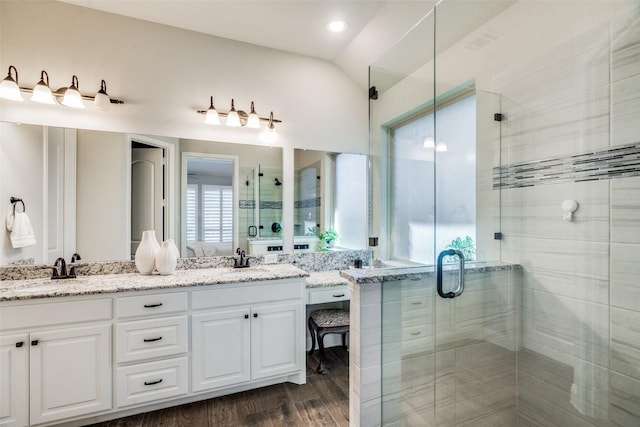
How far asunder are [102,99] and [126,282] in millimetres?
1353

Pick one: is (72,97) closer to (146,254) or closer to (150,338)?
(146,254)

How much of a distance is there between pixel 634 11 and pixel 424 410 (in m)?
2.15

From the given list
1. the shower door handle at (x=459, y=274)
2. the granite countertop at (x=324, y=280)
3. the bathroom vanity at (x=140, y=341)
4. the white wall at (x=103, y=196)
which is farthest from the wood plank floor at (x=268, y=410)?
the white wall at (x=103, y=196)

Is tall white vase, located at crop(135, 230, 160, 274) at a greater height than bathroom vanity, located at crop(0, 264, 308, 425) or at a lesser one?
greater

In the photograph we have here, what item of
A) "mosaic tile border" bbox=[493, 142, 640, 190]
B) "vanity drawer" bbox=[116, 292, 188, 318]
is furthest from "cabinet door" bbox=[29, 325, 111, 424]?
"mosaic tile border" bbox=[493, 142, 640, 190]

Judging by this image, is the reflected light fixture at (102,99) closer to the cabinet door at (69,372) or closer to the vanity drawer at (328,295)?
the cabinet door at (69,372)

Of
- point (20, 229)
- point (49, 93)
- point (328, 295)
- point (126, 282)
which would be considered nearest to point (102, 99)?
point (49, 93)

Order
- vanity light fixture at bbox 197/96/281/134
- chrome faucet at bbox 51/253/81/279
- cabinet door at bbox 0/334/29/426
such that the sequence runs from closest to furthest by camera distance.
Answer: cabinet door at bbox 0/334/29/426 < chrome faucet at bbox 51/253/81/279 < vanity light fixture at bbox 197/96/281/134

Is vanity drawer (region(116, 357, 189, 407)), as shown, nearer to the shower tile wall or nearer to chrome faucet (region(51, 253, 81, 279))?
chrome faucet (region(51, 253, 81, 279))

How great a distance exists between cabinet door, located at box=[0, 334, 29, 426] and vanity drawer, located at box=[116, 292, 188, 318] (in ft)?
1.56

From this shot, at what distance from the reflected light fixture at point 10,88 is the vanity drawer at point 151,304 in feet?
5.03

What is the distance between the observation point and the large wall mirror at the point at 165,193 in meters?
2.09

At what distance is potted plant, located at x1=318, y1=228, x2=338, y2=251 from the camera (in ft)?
9.67

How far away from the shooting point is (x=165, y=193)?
7.93 ft
